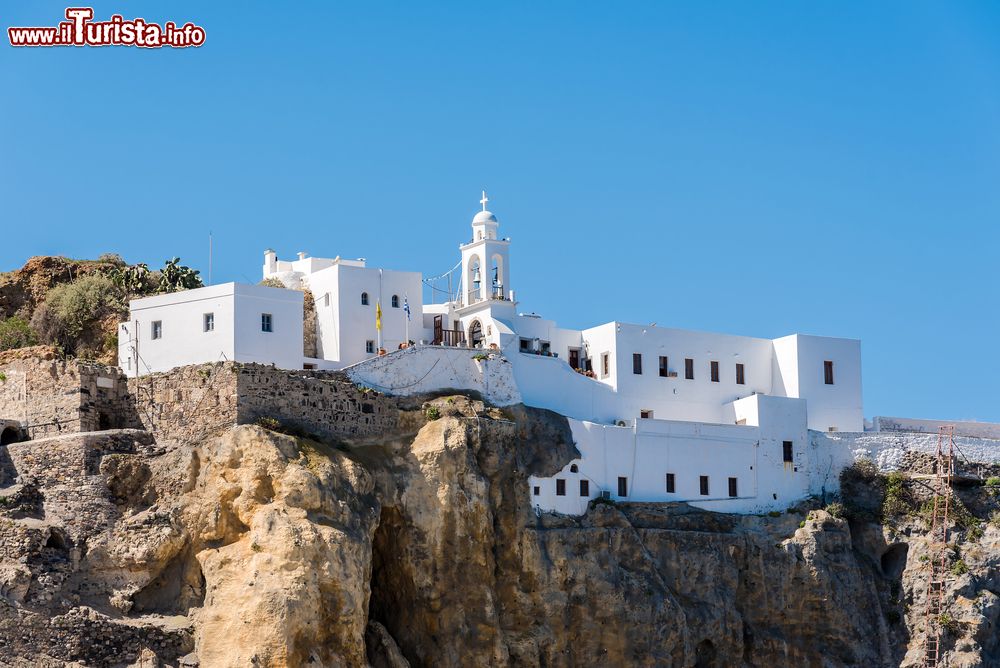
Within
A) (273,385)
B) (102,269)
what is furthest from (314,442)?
(102,269)

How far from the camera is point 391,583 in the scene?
62.0 m

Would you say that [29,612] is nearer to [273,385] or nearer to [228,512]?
[228,512]

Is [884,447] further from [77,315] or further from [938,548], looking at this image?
[77,315]

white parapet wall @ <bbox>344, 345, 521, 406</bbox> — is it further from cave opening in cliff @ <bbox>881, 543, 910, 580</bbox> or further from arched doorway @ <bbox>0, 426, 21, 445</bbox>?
cave opening in cliff @ <bbox>881, 543, 910, 580</bbox>

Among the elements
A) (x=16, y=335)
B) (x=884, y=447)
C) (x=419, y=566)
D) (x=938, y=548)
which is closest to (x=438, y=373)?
(x=419, y=566)

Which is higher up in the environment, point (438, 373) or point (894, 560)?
point (438, 373)

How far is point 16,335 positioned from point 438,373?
51.0ft

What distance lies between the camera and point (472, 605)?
203 feet

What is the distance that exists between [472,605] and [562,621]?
11.8 ft

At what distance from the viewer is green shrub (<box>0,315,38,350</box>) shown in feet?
227

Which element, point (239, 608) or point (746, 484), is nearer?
point (239, 608)

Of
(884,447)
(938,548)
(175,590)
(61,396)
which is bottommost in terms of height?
(175,590)
